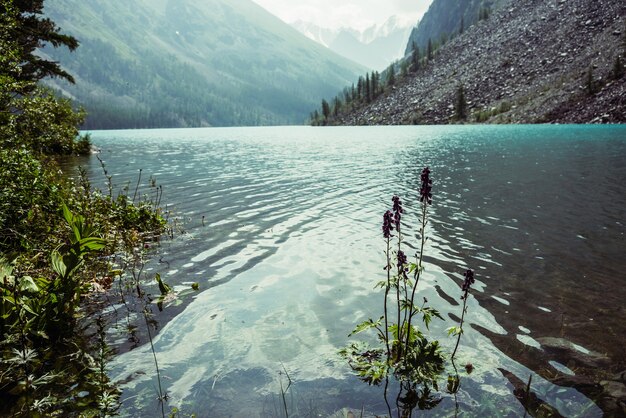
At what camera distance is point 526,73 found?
12731 centimetres

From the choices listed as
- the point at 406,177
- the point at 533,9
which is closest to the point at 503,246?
the point at 406,177

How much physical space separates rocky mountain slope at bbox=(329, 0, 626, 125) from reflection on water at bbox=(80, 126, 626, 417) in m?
87.3

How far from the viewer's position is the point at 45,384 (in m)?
4.99

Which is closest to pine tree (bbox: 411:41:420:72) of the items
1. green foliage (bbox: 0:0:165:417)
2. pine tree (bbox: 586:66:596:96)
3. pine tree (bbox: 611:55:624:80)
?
pine tree (bbox: 586:66:596:96)

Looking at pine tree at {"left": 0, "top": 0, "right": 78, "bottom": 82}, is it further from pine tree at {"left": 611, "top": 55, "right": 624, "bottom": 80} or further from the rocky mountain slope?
pine tree at {"left": 611, "top": 55, "right": 624, "bottom": 80}

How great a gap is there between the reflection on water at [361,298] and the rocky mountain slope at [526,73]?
87342mm

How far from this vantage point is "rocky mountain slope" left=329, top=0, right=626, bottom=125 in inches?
3706

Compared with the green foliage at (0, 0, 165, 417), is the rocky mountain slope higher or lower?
higher

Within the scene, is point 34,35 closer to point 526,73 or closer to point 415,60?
point 526,73

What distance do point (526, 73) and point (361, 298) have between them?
148m

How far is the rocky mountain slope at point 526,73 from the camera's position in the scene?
309 feet

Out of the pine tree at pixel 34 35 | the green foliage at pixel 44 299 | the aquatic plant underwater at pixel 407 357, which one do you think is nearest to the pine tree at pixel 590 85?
the pine tree at pixel 34 35

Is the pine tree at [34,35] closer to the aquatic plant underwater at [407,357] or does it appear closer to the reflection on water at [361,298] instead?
the reflection on water at [361,298]

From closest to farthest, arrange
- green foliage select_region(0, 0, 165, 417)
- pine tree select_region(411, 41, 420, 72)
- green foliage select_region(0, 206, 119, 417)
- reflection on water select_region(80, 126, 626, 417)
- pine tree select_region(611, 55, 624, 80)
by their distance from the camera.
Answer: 1. green foliage select_region(0, 206, 119, 417)
2. green foliage select_region(0, 0, 165, 417)
3. reflection on water select_region(80, 126, 626, 417)
4. pine tree select_region(611, 55, 624, 80)
5. pine tree select_region(411, 41, 420, 72)
